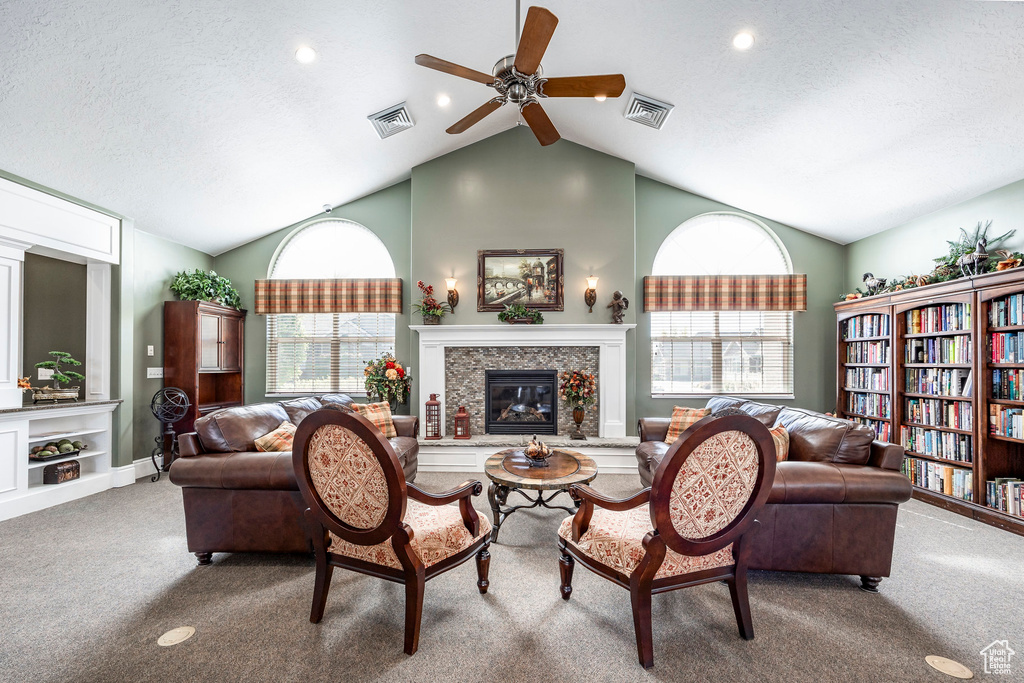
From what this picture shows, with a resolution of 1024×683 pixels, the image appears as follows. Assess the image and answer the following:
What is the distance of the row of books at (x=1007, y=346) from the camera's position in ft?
10.8

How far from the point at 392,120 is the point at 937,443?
5942mm

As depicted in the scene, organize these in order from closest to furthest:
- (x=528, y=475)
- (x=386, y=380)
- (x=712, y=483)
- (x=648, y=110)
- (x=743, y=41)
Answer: (x=712, y=483)
(x=528, y=475)
(x=743, y=41)
(x=648, y=110)
(x=386, y=380)

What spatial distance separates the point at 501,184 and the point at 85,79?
12.3 ft

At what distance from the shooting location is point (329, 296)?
580 centimetres

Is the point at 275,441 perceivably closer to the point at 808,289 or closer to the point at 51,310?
the point at 51,310

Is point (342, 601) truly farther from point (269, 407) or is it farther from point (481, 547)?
point (269, 407)

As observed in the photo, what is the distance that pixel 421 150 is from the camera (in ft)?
17.1

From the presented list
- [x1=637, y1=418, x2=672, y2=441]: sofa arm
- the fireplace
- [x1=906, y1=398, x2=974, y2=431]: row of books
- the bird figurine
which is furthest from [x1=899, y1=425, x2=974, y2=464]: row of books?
the fireplace

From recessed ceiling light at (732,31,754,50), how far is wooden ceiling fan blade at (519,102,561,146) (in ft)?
4.61

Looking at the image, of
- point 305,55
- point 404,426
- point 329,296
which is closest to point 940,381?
point 404,426

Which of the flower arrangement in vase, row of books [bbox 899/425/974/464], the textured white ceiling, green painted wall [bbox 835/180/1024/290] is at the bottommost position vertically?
row of books [bbox 899/425/974/464]

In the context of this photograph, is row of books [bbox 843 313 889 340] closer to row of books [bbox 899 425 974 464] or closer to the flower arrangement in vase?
row of books [bbox 899 425 974 464]

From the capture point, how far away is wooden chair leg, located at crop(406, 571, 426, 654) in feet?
6.06

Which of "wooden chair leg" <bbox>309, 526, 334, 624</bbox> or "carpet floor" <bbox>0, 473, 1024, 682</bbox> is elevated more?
"wooden chair leg" <bbox>309, 526, 334, 624</bbox>
